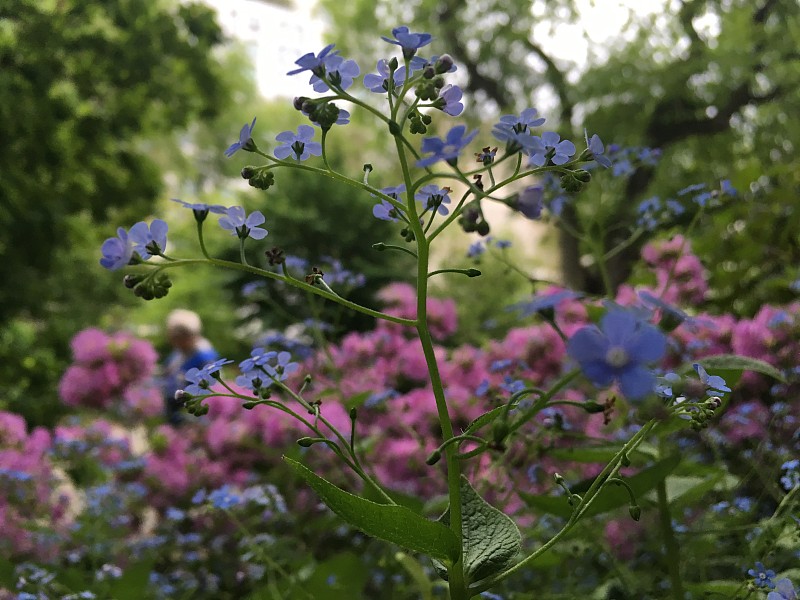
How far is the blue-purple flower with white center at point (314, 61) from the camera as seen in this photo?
0.46 metres

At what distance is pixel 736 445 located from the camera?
1.27 m

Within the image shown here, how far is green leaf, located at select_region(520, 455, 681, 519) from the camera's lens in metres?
0.67

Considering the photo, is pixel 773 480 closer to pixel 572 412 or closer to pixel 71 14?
pixel 572 412

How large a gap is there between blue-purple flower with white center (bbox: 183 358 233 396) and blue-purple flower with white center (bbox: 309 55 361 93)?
0.22 meters

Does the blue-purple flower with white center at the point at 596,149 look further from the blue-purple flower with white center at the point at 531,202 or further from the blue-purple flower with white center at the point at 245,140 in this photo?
the blue-purple flower with white center at the point at 245,140

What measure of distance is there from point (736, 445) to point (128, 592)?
42.2 inches

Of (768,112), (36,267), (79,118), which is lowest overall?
(36,267)

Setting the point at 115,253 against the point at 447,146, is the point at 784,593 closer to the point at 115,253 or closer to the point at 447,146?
the point at 447,146

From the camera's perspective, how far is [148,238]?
1.53 feet

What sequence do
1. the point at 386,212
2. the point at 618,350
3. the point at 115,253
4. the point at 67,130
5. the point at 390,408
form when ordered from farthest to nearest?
the point at 67,130
the point at 390,408
the point at 386,212
the point at 115,253
the point at 618,350

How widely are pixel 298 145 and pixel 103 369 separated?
1488mm

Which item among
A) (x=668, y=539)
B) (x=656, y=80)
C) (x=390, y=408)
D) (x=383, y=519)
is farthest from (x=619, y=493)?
(x=656, y=80)

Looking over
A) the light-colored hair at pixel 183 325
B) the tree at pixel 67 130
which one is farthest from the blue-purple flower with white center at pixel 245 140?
the light-colored hair at pixel 183 325

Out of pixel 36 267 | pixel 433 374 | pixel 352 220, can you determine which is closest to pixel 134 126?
pixel 36 267
